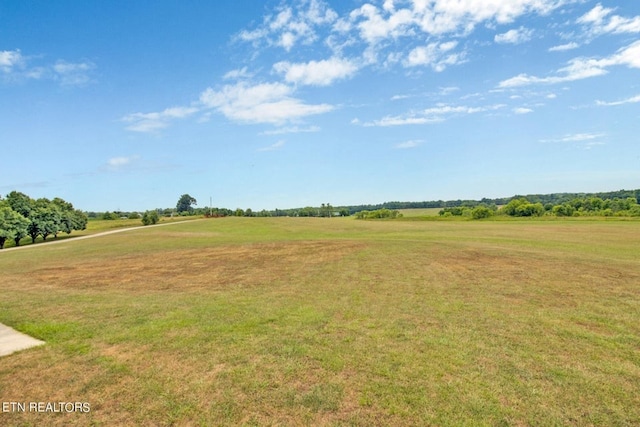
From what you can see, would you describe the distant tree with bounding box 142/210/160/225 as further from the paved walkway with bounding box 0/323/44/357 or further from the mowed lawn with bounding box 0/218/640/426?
the paved walkway with bounding box 0/323/44/357

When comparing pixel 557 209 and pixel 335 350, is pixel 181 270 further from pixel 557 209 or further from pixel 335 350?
pixel 557 209

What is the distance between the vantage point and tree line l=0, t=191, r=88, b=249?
43406mm

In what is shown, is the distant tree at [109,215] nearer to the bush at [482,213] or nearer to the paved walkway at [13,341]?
the bush at [482,213]

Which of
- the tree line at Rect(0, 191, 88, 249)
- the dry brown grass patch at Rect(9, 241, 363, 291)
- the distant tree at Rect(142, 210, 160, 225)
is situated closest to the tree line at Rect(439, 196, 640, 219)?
the dry brown grass patch at Rect(9, 241, 363, 291)

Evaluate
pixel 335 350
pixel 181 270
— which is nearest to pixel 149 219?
pixel 181 270

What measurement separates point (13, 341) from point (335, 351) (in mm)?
7737

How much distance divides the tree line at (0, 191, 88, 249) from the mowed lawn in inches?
1566

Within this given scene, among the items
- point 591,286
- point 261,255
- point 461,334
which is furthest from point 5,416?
point 261,255

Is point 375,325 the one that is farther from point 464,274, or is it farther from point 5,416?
point 464,274

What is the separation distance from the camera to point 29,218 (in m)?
49.1

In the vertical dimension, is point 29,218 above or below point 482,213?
above

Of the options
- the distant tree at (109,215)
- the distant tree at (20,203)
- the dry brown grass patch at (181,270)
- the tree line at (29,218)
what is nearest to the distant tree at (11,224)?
the tree line at (29,218)

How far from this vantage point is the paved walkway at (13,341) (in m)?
7.33

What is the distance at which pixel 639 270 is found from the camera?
15562 millimetres
